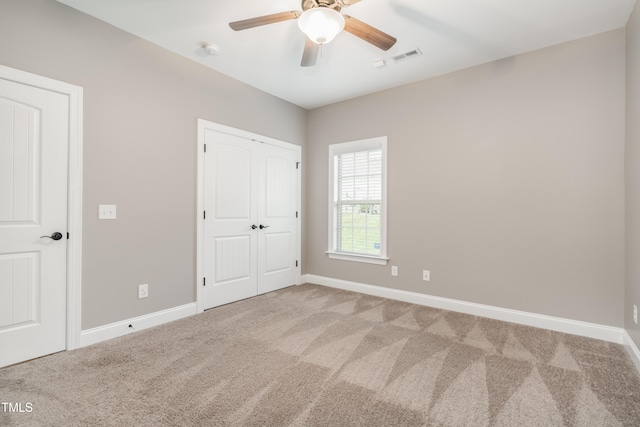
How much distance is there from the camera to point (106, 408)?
1731 mm

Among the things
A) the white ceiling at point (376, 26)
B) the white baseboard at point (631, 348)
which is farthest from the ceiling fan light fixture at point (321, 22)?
the white baseboard at point (631, 348)

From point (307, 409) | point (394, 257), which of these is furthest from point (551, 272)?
point (307, 409)

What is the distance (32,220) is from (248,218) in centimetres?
207

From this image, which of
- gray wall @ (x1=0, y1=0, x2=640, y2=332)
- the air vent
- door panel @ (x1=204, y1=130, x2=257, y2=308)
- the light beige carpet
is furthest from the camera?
door panel @ (x1=204, y1=130, x2=257, y2=308)

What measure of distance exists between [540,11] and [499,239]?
6.86 feet

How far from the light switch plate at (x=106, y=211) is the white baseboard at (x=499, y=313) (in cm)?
294

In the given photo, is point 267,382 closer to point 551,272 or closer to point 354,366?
point 354,366

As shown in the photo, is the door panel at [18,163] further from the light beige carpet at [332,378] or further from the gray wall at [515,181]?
the gray wall at [515,181]

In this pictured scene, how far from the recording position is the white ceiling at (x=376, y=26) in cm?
238

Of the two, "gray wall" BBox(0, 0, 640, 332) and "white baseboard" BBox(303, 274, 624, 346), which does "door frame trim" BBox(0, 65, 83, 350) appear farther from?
"white baseboard" BBox(303, 274, 624, 346)

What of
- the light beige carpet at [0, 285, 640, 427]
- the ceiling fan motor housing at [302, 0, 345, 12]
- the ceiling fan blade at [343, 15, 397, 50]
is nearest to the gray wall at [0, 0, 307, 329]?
the light beige carpet at [0, 285, 640, 427]

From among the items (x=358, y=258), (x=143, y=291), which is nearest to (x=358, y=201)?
(x=358, y=258)

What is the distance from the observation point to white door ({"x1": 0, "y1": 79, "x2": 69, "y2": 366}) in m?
2.17

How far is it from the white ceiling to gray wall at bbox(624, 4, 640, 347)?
0.29 meters
